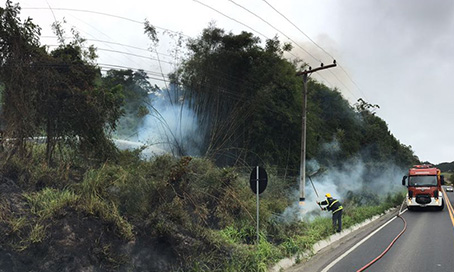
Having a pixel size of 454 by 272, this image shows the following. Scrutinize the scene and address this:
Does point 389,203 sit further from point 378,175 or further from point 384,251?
point 384,251

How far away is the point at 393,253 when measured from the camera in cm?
1000

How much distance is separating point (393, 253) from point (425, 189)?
1598 cm

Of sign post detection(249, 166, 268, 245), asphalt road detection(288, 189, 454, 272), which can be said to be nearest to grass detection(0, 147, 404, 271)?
asphalt road detection(288, 189, 454, 272)

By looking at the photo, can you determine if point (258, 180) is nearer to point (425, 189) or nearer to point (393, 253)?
point (393, 253)

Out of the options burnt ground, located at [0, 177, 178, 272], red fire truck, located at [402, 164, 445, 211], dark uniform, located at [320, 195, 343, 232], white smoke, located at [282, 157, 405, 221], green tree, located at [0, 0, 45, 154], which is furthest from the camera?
red fire truck, located at [402, 164, 445, 211]

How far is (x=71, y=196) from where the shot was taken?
8.30 m

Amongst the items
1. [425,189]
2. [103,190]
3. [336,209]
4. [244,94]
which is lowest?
[336,209]

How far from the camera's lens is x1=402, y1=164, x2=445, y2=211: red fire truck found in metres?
23.4

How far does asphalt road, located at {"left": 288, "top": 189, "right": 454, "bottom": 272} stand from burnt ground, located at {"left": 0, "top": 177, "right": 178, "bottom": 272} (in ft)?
11.3

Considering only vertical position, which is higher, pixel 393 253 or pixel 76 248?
pixel 76 248

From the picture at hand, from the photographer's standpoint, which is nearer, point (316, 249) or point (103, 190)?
point (103, 190)

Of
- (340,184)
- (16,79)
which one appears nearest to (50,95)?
(16,79)

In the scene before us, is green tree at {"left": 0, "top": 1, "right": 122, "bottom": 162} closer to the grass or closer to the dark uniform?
the grass

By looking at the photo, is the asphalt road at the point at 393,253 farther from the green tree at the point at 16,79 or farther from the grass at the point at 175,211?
the green tree at the point at 16,79
